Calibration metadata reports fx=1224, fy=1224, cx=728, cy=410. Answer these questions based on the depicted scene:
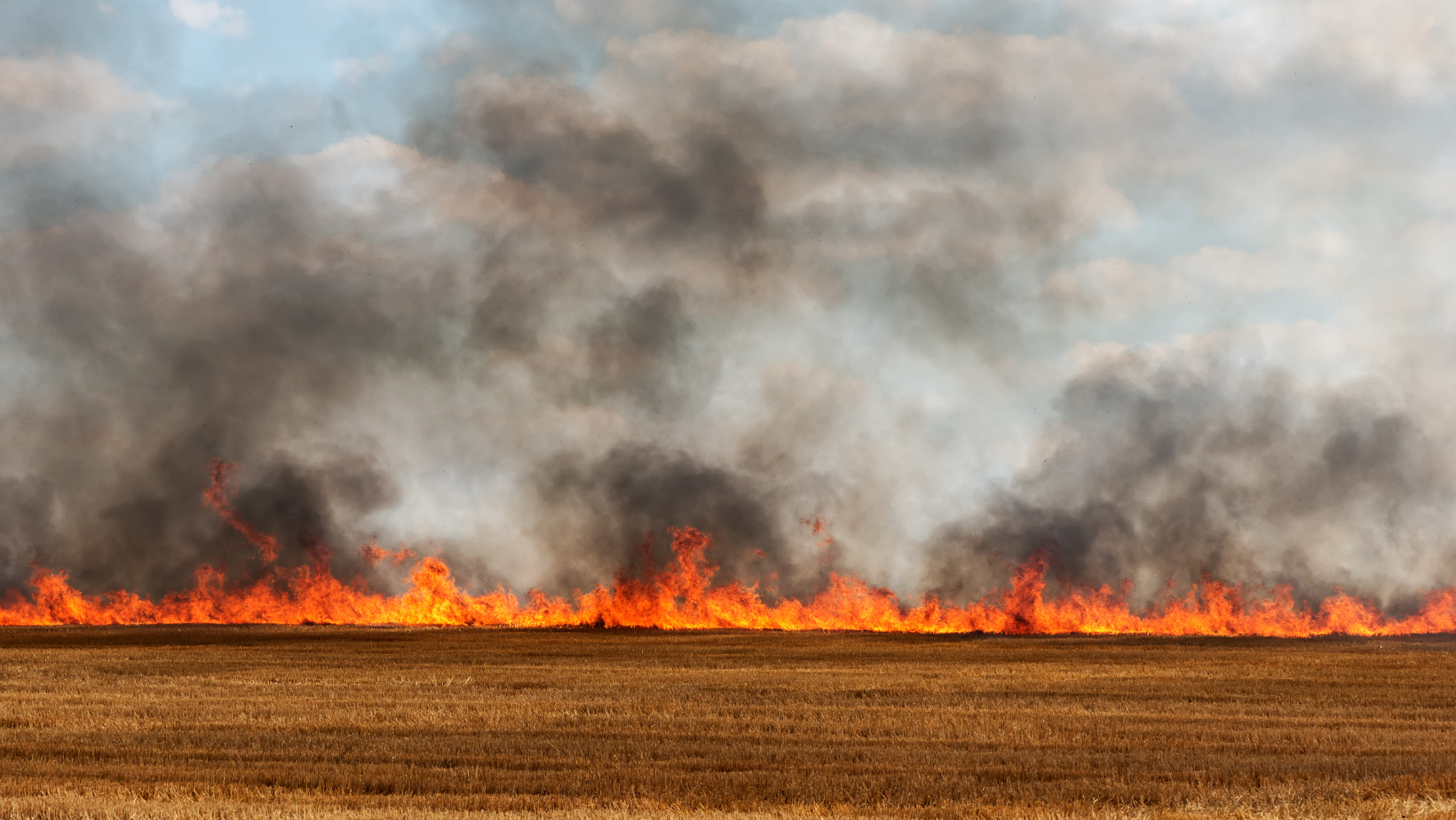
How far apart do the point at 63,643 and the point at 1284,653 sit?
85732 mm

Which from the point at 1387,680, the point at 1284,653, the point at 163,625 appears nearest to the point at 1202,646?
the point at 1284,653

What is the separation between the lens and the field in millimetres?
21406

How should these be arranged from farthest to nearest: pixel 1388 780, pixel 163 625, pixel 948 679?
pixel 163 625, pixel 948 679, pixel 1388 780

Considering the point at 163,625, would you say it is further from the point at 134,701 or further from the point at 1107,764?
the point at 1107,764

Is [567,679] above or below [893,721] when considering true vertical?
below

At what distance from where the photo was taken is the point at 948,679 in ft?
167

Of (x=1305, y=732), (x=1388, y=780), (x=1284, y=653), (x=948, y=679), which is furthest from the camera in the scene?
Result: (x=1284, y=653)

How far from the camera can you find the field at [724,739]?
843 inches

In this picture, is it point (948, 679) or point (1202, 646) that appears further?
point (1202, 646)

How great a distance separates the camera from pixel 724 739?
101 ft

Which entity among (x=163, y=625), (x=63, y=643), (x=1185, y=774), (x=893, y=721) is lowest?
(x=163, y=625)

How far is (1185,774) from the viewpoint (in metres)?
24.8

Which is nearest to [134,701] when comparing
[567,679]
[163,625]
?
[567,679]

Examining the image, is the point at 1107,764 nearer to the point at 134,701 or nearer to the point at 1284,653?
the point at 134,701
